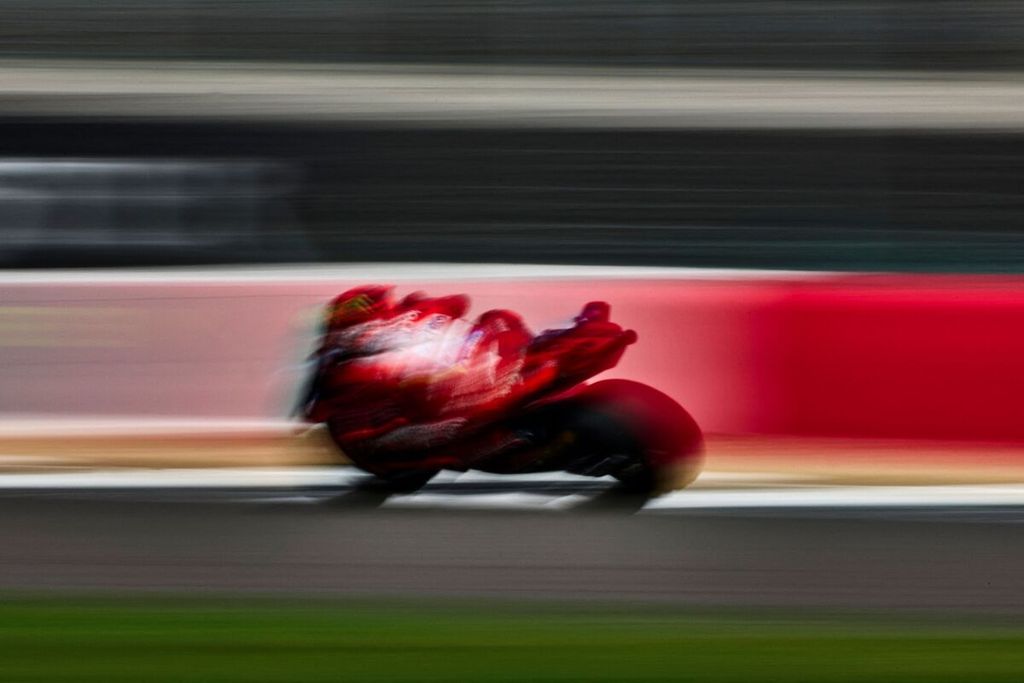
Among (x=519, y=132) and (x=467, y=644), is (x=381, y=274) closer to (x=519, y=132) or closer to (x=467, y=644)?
(x=519, y=132)

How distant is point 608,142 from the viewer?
7.34 meters

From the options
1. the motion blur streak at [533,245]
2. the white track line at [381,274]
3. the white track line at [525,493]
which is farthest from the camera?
the white track line at [381,274]

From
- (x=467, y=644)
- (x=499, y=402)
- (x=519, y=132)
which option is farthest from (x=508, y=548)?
(x=519, y=132)

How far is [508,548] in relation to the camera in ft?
18.9

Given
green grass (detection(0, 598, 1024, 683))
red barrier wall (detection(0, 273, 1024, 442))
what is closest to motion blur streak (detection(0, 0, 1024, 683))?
red barrier wall (detection(0, 273, 1024, 442))

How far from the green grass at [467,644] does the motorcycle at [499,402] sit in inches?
62.3

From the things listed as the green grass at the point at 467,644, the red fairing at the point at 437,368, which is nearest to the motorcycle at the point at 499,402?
the red fairing at the point at 437,368

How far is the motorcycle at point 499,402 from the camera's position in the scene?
649 cm

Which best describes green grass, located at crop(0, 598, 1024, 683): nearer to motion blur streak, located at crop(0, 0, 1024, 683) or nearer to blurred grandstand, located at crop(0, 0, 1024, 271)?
motion blur streak, located at crop(0, 0, 1024, 683)

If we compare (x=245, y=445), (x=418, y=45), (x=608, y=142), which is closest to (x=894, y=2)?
(x=608, y=142)

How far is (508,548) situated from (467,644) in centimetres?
130

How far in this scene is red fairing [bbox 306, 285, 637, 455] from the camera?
6539 mm

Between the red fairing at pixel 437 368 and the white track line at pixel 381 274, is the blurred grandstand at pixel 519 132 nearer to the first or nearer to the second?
the white track line at pixel 381 274

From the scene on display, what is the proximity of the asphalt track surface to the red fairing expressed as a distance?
279 millimetres
